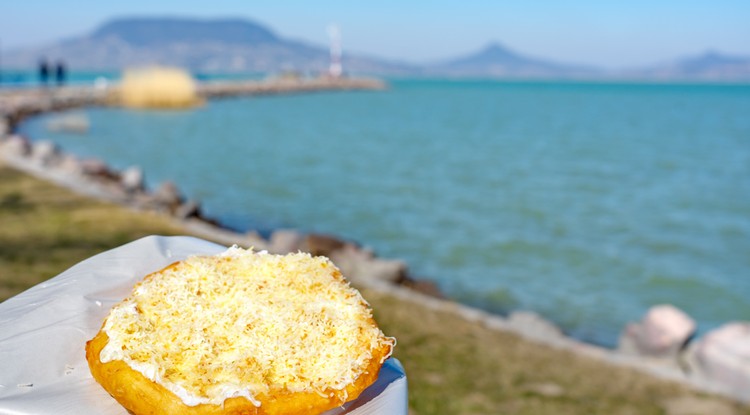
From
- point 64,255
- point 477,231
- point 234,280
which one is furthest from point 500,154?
point 234,280

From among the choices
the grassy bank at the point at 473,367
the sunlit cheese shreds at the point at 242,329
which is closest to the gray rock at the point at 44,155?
the grassy bank at the point at 473,367

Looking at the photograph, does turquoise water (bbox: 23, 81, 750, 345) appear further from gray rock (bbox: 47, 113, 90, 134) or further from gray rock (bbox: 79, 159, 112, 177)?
gray rock (bbox: 79, 159, 112, 177)

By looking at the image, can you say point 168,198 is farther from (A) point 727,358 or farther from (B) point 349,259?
(A) point 727,358

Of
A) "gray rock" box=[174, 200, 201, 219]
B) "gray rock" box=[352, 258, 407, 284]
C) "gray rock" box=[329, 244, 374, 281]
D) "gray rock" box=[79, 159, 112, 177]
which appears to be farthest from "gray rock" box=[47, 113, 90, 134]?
"gray rock" box=[352, 258, 407, 284]

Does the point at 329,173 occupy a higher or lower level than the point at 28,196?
lower

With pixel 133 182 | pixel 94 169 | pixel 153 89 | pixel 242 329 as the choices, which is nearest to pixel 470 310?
pixel 242 329

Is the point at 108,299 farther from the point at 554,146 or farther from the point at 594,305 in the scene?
the point at 554,146
